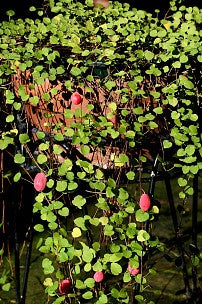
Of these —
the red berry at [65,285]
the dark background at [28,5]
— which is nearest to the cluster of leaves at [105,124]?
the red berry at [65,285]

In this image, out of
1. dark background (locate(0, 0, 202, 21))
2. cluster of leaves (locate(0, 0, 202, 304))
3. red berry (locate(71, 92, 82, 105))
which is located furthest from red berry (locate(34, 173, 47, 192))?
dark background (locate(0, 0, 202, 21))

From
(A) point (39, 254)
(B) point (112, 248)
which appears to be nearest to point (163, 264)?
(A) point (39, 254)

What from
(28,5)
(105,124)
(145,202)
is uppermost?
(28,5)

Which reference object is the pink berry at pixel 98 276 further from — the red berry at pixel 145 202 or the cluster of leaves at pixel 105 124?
the red berry at pixel 145 202

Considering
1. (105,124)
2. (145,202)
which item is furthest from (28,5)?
(145,202)

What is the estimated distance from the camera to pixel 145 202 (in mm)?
1455

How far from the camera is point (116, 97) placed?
153cm

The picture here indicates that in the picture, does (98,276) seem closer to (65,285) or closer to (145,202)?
(65,285)

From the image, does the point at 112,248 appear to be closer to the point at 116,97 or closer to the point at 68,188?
the point at 68,188

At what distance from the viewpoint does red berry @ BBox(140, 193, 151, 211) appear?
145 centimetres

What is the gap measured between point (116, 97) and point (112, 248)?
1.65 ft

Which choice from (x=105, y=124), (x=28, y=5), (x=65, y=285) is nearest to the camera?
(x=105, y=124)

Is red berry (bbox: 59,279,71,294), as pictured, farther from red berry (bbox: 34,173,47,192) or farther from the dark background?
the dark background

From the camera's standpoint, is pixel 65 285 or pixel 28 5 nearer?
pixel 65 285
